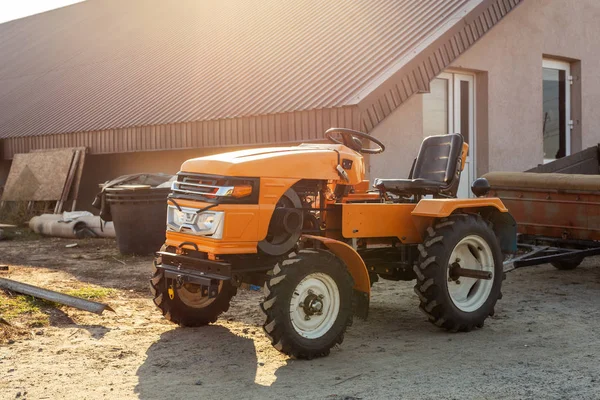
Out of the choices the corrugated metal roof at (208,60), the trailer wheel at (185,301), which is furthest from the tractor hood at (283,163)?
the corrugated metal roof at (208,60)

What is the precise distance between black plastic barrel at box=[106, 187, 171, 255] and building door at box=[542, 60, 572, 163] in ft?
24.3

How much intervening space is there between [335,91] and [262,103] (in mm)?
1569

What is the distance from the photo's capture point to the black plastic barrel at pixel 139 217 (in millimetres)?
10617

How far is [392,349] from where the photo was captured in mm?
5664

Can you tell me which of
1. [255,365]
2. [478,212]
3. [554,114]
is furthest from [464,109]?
[255,365]

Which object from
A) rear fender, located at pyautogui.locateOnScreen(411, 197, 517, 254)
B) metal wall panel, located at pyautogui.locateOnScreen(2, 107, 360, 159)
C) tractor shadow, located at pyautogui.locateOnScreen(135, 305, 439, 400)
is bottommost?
tractor shadow, located at pyautogui.locateOnScreen(135, 305, 439, 400)

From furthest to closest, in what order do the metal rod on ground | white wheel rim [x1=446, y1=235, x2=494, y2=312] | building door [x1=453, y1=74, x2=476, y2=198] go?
1. building door [x1=453, y1=74, x2=476, y2=198]
2. the metal rod on ground
3. white wheel rim [x1=446, y1=235, x2=494, y2=312]

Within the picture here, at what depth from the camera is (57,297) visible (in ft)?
22.5

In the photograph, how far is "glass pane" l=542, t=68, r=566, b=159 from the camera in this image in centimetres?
1445

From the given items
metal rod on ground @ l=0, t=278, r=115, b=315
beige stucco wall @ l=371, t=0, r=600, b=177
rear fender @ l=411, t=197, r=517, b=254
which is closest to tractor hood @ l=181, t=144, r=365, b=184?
rear fender @ l=411, t=197, r=517, b=254

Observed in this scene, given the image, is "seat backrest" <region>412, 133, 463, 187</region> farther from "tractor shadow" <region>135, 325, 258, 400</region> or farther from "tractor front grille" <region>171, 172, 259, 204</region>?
"tractor shadow" <region>135, 325, 258, 400</region>

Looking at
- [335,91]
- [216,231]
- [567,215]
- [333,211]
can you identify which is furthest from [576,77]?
[216,231]

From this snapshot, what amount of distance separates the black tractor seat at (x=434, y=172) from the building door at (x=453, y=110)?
515 centimetres

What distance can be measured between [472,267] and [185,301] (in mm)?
2355
